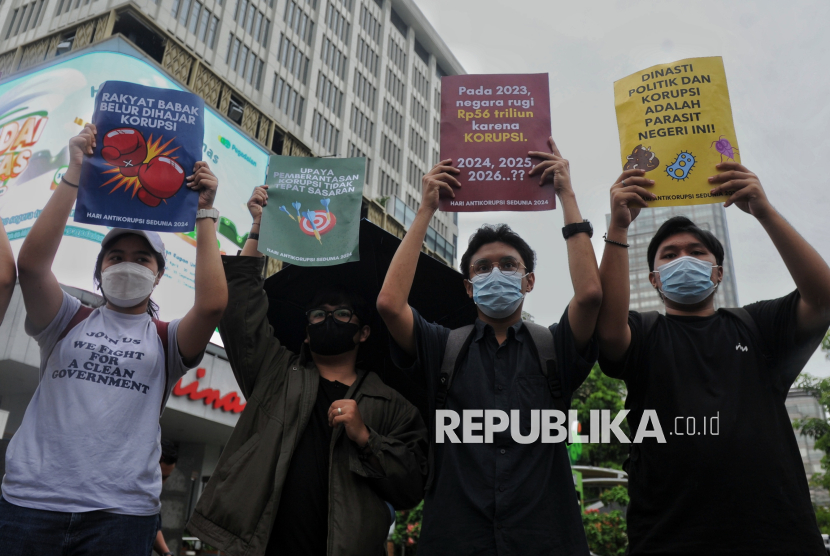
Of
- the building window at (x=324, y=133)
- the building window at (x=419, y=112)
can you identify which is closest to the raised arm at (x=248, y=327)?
the building window at (x=324, y=133)

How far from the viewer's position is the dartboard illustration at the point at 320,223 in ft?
11.6

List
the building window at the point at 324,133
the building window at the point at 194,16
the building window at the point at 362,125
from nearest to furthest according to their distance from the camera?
1. the building window at the point at 194,16
2. the building window at the point at 324,133
3. the building window at the point at 362,125

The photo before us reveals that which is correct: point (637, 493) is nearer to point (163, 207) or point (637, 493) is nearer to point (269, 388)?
point (269, 388)

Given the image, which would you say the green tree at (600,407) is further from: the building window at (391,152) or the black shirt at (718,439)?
the building window at (391,152)

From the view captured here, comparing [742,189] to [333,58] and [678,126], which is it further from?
[333,58]

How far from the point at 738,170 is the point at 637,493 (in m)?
1.54

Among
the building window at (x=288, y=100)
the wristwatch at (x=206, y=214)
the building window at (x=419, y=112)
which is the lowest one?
the wristwatch at (x=206, y=214)

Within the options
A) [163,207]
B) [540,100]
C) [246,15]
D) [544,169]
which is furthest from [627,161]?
[246,15]

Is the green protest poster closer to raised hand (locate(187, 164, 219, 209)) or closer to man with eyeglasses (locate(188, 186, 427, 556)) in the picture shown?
man with eyeglasses (locate(188, 186, 427, 556))

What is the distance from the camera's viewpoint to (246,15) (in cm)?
3050

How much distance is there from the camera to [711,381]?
2623 mm

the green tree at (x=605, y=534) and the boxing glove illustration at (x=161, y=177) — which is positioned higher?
the boxing glove illustration at (x=161, y=177)

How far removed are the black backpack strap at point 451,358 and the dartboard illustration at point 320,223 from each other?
3.31 ft

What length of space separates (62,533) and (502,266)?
7.14 feet
